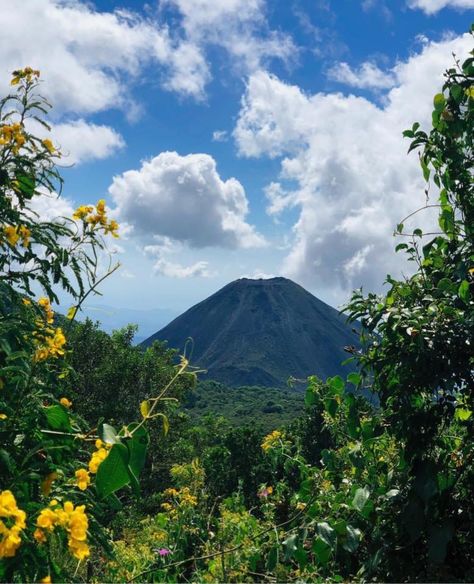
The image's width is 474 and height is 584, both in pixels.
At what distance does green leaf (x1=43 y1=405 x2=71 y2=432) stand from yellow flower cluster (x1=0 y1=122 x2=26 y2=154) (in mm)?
1300

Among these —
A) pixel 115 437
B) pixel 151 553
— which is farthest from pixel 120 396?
pixel 115 437

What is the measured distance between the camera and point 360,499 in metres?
2.21

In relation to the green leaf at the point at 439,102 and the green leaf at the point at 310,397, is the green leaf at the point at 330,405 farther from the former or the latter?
the green leaf at the point at 439,102

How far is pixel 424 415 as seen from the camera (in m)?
2.34

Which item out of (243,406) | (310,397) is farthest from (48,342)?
(243,406)

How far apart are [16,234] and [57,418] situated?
87 cm

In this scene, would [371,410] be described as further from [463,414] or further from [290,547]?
[290,547]

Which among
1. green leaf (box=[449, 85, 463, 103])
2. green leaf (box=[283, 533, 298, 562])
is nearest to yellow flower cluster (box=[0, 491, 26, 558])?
green leaf (box=[283, 533, 298, 562])

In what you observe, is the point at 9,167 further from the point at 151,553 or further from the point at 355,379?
the point at 151,553

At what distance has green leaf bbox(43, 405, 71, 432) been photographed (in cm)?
179

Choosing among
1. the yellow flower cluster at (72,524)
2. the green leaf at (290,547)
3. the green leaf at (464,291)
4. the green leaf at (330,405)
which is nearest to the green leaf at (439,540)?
the green leaf at (290,547)

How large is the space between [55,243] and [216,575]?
2.16 m

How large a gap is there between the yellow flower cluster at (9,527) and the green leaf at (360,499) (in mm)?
1489

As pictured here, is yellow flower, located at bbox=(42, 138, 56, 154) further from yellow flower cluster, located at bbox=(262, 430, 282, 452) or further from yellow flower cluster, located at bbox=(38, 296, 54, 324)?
yellow flower cluster, located at bbox=(262, 430, 282, 452)
